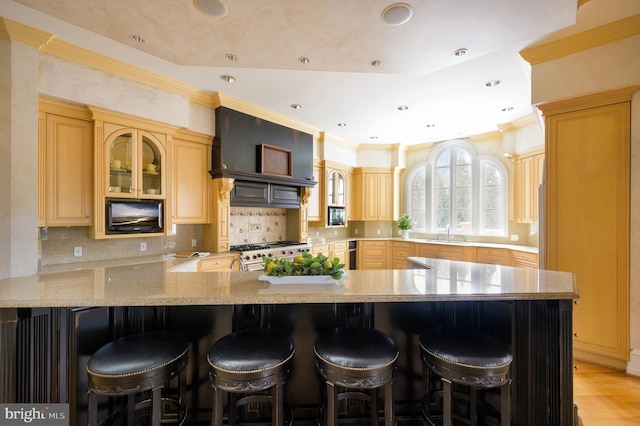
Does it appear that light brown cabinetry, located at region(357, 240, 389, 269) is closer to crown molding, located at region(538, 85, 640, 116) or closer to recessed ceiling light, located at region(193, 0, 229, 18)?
crown molding, located at region(538, 85, 640, 116)

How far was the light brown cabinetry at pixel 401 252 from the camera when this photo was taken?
5.70m

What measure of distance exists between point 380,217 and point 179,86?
4522 mm

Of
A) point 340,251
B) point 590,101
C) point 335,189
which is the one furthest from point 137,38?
point 340,251

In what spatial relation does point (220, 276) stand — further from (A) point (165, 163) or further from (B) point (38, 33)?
(B) point (38, 33)

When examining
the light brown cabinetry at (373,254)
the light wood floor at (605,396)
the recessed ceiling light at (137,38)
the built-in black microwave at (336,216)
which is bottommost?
the light wood floor at (605,396)

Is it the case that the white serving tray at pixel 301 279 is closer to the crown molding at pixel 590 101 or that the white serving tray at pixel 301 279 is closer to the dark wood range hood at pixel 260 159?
the dark wood range hood at pixel 260 159

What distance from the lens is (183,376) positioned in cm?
164

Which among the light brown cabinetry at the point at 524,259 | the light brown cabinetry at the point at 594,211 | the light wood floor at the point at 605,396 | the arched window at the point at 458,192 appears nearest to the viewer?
the light wood floor at the point at 605,396

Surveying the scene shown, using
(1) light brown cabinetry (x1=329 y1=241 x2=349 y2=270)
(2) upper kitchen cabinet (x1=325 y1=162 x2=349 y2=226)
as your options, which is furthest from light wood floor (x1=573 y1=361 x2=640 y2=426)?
(2) upper kitchen cabinet (x1=325 y1=162 x2=349 y2=226)

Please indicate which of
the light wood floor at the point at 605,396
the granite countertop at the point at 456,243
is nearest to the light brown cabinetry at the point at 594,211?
the light wood floor at the point at 605,396

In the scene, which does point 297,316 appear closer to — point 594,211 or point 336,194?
point 594,211

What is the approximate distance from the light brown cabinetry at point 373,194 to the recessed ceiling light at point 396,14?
4471 millimetres

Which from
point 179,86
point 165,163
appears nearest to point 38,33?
point 179,86

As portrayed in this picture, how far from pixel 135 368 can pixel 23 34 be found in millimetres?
2855
